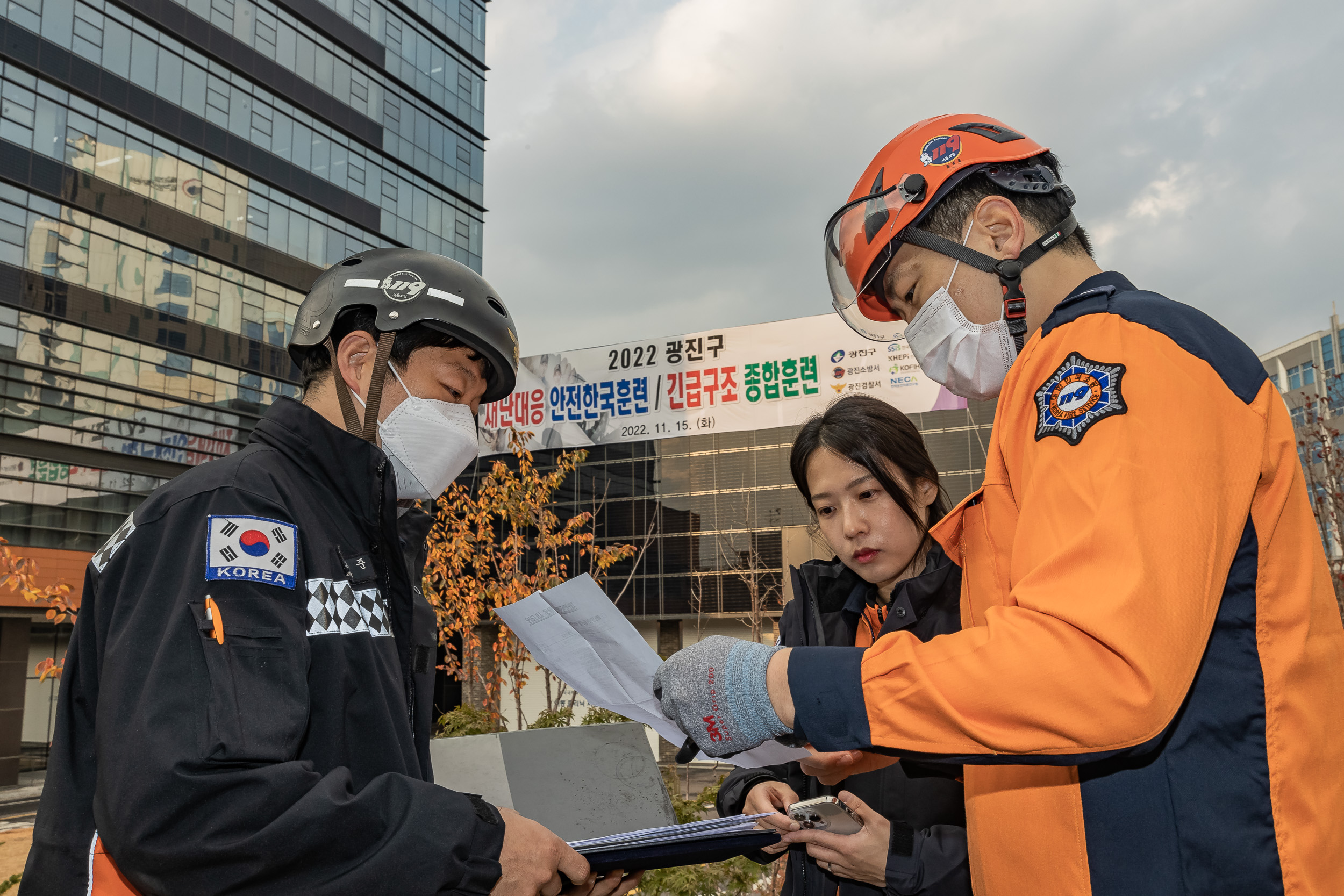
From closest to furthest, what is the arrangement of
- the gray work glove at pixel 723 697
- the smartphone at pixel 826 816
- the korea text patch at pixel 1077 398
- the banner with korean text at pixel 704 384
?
the korea text patch at pixel 1077 398
the gray work glove at pixel 723 697
the smartphone at pixel 826 816
the banner with korean text at pixel 704 384

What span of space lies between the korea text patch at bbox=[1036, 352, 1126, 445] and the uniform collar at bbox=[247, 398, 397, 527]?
1558mm

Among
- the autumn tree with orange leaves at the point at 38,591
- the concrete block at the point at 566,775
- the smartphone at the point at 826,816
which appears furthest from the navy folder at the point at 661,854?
the autumn tree with orange leaves at the point at 38,591

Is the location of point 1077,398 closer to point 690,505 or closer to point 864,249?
point 864,249

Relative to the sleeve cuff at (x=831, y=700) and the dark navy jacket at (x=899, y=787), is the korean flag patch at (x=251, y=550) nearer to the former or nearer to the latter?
the sleeve cuff at (x=831, y=700)

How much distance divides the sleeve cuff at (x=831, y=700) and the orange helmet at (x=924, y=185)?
2.95 ft

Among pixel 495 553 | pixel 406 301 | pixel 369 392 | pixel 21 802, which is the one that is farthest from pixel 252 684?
pixel 21 802

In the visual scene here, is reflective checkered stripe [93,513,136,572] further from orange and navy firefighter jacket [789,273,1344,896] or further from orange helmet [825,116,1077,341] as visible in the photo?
orange helmet [825,116,1077,341]

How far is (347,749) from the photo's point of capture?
1.96 m

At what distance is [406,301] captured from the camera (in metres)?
2.76

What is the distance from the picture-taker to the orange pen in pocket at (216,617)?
1.67 metres

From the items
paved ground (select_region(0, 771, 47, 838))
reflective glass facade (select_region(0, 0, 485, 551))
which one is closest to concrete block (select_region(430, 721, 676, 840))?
paved ground (select_region(0, 771, 47, 838))

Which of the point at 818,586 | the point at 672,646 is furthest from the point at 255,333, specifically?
the point at 818,586

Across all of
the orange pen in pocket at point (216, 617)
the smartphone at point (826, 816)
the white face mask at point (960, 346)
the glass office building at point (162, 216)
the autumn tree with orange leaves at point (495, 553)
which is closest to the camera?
the orange pen in pocket at point (216, 617)

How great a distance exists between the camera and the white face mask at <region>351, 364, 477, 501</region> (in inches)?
109
